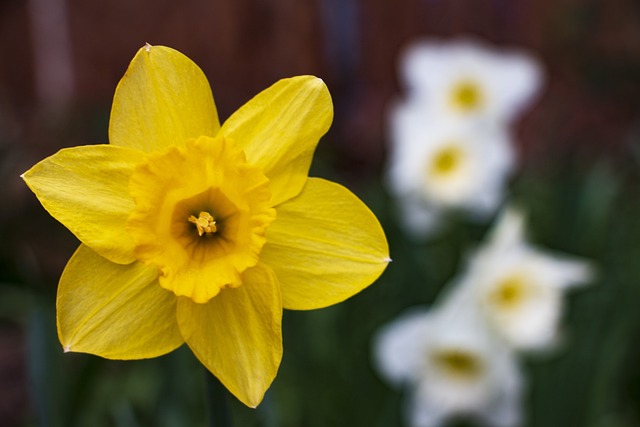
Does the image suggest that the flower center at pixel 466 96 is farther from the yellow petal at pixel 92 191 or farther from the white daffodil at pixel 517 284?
the yellow petal at pixel 92 191

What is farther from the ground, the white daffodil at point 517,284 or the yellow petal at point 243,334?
the yellow petal at point 243,334

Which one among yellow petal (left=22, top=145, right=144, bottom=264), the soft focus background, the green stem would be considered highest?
yellow petal (left=22, top=145, right=144, bottom=264)

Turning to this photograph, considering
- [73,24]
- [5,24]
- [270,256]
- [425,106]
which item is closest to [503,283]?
[425,106]

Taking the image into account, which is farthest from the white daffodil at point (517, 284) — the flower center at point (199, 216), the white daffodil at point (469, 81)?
the flower center at point (199, 216)

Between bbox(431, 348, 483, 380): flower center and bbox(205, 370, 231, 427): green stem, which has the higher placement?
bbox(205, 370, 231, 427): green stem

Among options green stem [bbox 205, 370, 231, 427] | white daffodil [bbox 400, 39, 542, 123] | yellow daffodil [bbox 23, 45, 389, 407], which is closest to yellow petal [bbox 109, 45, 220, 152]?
yellow daffodil [bbox 23, 45, 389, 407]

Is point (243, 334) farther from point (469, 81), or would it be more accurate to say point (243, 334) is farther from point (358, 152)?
point (358, 152)

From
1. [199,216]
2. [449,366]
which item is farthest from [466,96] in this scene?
[199,216]

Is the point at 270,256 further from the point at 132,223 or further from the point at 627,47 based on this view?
the point at 627,47

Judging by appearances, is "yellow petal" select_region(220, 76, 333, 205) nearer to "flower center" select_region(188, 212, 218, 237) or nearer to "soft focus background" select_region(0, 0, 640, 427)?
"flower center" select_region(188, 212, 218, 237)
